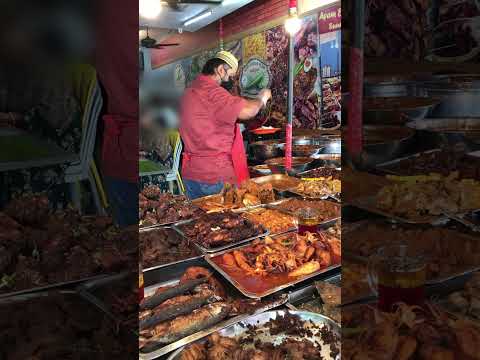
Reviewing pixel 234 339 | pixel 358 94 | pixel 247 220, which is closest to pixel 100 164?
pixel 358 94

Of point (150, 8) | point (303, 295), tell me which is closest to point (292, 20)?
point (150, 8)

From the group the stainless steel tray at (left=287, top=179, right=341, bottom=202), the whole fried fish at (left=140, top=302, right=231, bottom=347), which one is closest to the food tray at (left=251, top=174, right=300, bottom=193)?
the stainless steel tray at (left=287, top=179, right=341, bottom=202)

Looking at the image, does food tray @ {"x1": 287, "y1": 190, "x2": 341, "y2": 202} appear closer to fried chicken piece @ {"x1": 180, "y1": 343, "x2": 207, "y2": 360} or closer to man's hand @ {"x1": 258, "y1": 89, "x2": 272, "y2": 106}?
man's hand @ {"x1": 258, "y1": 89, "x2": 272, "y2": 106}

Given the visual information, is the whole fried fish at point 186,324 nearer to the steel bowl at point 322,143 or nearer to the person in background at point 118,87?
the person in background at point 118,87

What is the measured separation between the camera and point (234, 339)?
1.64 m

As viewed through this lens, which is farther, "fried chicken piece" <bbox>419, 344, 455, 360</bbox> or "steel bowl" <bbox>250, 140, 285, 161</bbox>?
"steel bowl" <bbox>250, 140, 285, 161</bbox>

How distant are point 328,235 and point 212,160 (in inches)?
42.1

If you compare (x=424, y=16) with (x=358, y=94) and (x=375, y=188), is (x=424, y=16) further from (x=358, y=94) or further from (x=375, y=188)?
(x=375, y=188)

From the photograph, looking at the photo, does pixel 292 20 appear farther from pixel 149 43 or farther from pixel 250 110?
pixel 149 43

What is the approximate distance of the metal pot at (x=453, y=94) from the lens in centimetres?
87

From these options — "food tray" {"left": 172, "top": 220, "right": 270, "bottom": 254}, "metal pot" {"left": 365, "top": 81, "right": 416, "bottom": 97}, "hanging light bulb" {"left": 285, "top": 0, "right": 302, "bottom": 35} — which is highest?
"hanging light bulb" {"left": 285, "top": 0, "right": 302, "bottom": 35}

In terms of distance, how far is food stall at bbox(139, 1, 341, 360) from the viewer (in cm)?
167

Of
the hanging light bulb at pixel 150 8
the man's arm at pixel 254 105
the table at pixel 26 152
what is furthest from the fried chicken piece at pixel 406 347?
the man's arm at pixel 254 105

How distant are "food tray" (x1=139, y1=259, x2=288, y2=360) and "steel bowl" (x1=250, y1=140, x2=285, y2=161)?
161 centimetres
